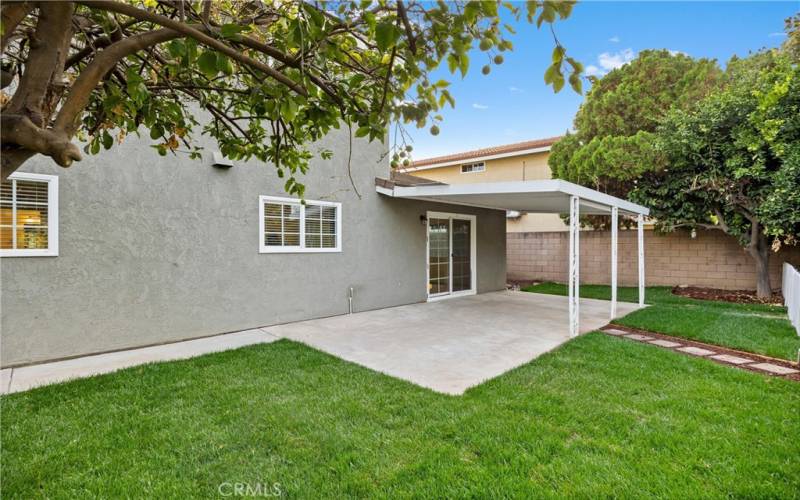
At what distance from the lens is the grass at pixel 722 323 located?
6.26 meters

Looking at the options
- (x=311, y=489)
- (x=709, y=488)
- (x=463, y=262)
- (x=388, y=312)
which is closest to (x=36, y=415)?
(x=311, y=489)

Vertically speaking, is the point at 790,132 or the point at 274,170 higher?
the point at 790,132

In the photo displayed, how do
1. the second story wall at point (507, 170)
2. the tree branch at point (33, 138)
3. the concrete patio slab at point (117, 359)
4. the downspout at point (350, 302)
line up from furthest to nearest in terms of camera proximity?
the second story wall at point (507, 170) → the downspout at point (350, 302) → the concrete patio slab at point (117, 359) → the tree branch at point (33, 138)

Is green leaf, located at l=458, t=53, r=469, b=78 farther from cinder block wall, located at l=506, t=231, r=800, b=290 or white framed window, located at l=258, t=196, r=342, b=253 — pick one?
cinder block wall, located at l=506, t=231, r=800, b=290

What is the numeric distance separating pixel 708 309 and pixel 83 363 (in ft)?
39.0

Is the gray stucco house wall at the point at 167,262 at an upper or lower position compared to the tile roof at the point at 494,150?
lower

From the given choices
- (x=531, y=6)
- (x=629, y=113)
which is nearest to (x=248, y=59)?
(x=531, y=6)

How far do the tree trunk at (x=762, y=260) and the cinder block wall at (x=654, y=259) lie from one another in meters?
0.74

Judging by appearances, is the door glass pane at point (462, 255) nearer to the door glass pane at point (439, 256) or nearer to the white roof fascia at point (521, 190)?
the door glass pane at point (439, 256)

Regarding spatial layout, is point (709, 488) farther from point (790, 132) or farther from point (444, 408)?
point (790, 132)

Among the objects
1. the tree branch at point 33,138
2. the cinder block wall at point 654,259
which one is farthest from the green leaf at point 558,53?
the cinder block wall at point 654,259

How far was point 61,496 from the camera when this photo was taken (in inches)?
103

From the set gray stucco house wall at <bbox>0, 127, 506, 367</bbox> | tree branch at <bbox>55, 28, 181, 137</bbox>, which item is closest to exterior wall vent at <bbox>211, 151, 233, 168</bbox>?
gray stucco house wall at <bbox>0, 127, 506, 367</bbox>

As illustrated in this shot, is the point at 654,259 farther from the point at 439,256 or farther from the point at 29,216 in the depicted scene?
the point at 29,216
